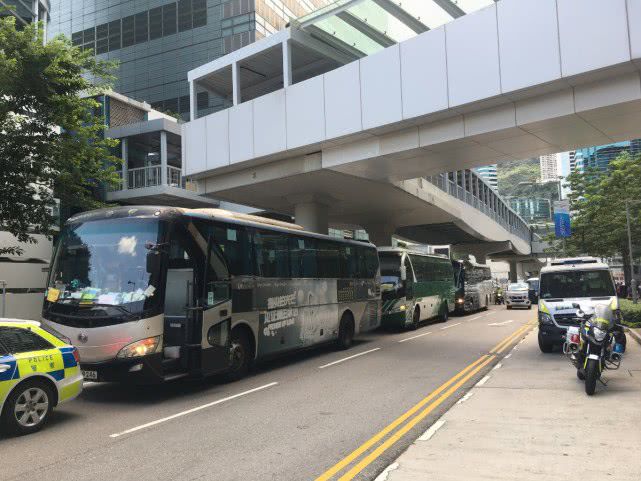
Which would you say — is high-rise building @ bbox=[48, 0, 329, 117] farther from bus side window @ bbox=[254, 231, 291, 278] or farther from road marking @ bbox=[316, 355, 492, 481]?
road marking @ bbox=[316, 355, 492, 481]

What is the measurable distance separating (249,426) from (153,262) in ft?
10.2

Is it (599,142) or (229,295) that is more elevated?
(599,142)

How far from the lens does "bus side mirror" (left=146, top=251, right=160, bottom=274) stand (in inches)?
345

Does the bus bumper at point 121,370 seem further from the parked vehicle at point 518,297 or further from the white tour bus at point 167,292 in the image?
the parked vehicle at point 518,297

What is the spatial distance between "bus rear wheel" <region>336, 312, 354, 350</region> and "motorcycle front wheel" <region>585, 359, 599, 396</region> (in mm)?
7783

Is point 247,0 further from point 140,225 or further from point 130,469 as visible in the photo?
point 130,469

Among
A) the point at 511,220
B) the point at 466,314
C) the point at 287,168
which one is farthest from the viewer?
the point at 511,220

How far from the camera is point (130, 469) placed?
220 inches

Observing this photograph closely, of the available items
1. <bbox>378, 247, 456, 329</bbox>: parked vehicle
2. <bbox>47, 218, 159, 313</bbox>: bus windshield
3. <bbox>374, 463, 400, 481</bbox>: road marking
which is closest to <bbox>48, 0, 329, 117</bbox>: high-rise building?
<bbox>378, 247, 456, 329</bbox>: parked vehicle

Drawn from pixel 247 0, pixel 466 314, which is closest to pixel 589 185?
pixel 466 314

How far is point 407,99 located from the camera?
50.1 ft

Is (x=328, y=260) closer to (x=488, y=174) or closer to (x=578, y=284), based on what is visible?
(x=578, y=284)

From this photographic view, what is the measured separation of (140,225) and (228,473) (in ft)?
16.5

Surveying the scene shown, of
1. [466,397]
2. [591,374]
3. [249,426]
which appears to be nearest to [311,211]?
[466,397]
